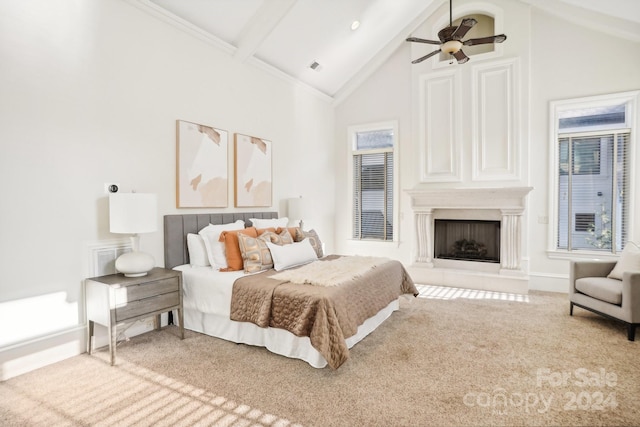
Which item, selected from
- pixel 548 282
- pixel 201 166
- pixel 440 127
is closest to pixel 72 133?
pixel 201 166

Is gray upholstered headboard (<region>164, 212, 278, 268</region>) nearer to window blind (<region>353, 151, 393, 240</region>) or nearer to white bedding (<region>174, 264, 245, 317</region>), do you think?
white bedding (<region>174, 264, 245, 317</region>)

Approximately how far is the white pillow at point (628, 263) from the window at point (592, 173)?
4.11 feet

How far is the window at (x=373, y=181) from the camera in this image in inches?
240

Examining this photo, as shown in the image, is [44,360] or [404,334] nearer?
[44,360]

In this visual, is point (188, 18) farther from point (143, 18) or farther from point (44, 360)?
point (44, 360)

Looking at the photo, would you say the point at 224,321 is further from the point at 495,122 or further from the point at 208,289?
the point at 495,122

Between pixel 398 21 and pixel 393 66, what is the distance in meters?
0.72

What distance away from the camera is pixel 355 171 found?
255 inches

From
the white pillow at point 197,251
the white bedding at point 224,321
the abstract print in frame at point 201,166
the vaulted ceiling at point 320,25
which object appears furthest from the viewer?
the vaulted ceiling at point 320,25

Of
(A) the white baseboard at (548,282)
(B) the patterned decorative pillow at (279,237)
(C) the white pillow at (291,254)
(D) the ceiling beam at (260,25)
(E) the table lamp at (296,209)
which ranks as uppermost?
(D) the ceiling beam at (260,25)

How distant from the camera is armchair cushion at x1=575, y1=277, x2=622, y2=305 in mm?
3281

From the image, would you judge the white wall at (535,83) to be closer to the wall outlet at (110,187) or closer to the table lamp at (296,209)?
the table lamp at (296,209)

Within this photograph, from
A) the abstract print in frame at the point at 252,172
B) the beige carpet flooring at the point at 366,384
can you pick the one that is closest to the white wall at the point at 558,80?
the beige carpet flooring at the point at 366,384

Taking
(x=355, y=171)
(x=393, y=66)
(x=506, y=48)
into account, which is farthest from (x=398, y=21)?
(x=355, y=171)
